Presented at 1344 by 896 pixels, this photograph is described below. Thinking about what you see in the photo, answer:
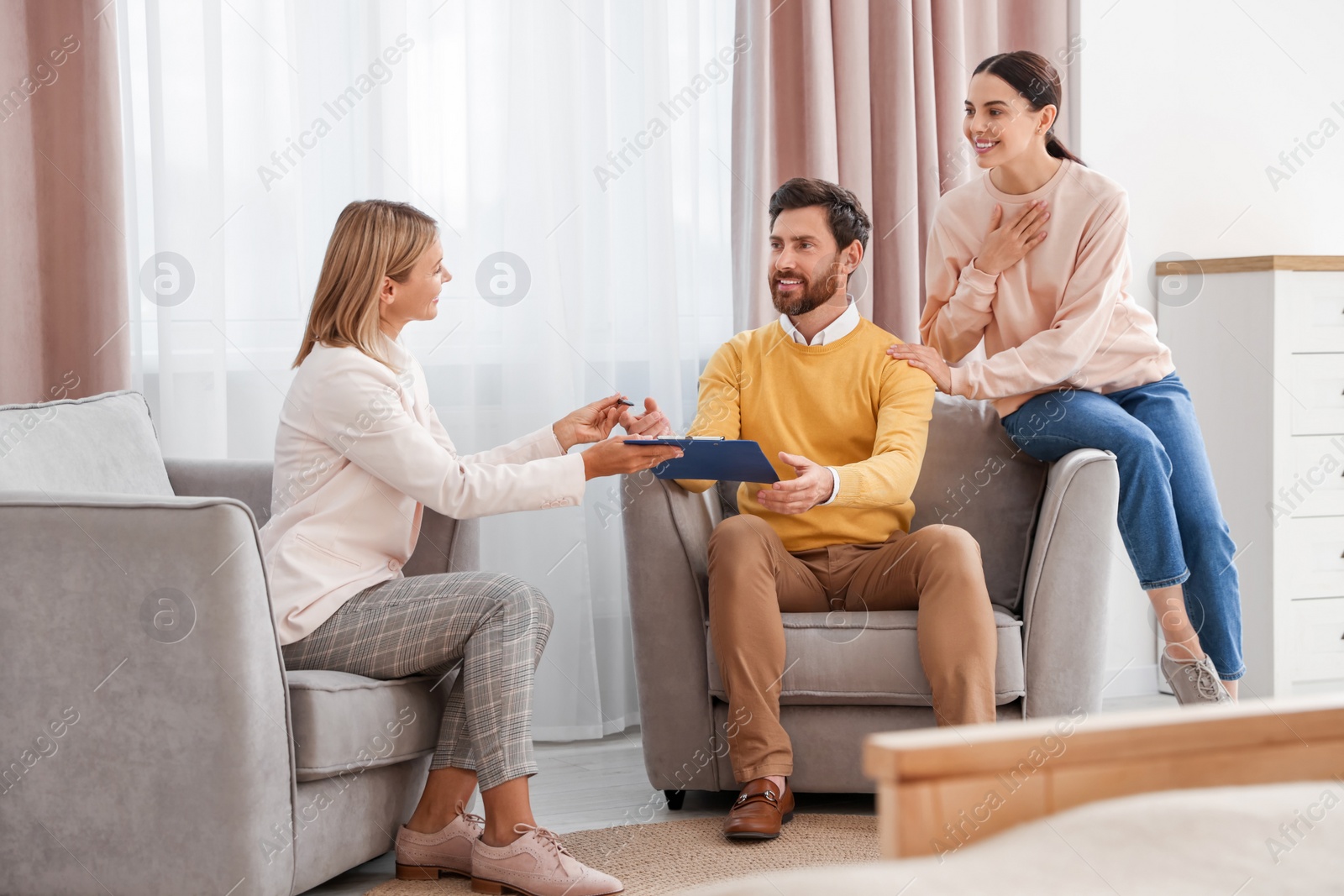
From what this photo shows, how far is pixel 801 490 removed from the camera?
2.00 meters

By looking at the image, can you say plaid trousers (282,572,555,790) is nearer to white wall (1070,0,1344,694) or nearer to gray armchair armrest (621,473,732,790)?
gray armchair armrest (621,473,732,790)

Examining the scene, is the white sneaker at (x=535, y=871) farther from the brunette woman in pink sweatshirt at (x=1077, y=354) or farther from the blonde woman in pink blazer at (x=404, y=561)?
the brunette woman in pink sweatshirt at (x=1077, y=354)

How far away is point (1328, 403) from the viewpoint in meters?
2.85

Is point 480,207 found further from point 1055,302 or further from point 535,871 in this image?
point 535,871

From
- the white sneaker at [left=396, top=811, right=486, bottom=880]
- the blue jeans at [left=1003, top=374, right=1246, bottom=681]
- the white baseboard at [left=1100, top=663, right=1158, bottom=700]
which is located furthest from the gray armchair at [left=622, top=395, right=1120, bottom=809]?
the white baseboard at [left=1100, top=663, right=1158, bottom=700]

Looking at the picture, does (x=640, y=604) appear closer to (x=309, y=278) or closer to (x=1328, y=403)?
(x=309, y=278)

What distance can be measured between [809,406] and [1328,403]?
4.96ft

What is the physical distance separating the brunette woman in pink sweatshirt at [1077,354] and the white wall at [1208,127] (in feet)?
2.90

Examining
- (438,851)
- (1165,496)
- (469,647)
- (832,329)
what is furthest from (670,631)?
(1165,496)

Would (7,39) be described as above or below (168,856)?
above

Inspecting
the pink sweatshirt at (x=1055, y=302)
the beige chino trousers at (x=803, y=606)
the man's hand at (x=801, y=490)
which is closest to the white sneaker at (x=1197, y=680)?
the beige chino trousers at (x=803, y=606)

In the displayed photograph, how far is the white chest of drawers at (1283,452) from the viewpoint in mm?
2816

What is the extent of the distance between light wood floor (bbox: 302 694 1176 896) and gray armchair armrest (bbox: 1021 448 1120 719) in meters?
0.43

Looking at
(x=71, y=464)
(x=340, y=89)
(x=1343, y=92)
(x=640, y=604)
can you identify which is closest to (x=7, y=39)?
(x=340, y=89)
